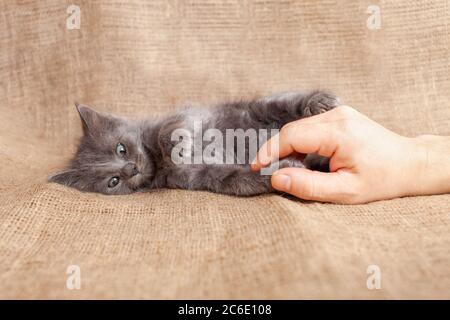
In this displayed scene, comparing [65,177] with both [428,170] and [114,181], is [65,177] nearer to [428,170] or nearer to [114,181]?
[114,181]

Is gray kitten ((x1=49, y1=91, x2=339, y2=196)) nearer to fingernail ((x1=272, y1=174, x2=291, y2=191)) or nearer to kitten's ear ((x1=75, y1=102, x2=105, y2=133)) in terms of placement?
kitten's ear ((x1=75, y1=102, x2=105, y2=133))

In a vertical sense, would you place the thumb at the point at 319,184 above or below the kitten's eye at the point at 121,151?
below

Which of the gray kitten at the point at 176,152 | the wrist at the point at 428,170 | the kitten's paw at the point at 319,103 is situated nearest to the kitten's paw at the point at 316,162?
the gray kitten at the point at 176,152

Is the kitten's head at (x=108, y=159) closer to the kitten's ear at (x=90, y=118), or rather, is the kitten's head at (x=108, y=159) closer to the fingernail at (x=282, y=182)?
the kitten's ear at (x=90, y=118)

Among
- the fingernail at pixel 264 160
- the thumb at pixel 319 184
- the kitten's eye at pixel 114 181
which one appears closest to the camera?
the thumb at pixel 319 184

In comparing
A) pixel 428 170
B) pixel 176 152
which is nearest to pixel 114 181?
pixel 176 152

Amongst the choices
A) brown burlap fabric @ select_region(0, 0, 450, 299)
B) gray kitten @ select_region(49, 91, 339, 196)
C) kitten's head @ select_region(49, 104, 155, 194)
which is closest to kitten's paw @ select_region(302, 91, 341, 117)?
gray kitten @ select_region(49, 91, 339, 196)

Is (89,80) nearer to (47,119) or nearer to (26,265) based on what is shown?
(47,119)

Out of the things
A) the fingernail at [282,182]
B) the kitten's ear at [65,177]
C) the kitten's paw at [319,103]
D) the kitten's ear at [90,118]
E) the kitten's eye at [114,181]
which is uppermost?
the kitten's paw at [319,103]
